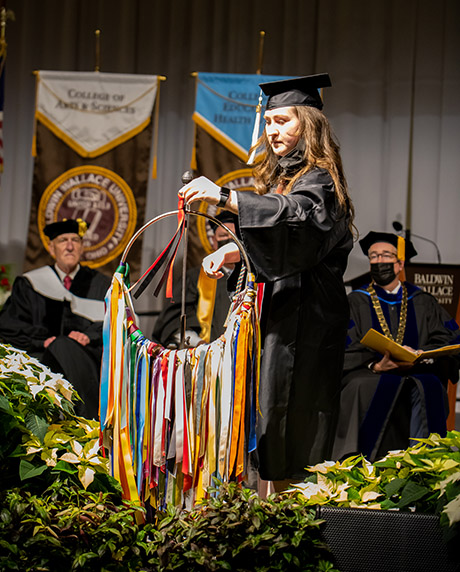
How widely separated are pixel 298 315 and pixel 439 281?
11.3ft

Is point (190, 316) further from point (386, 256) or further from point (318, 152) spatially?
point (318, 152)

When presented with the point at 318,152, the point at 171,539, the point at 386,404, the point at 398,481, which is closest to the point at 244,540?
the point at 171,539

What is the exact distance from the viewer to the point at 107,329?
2377 mm

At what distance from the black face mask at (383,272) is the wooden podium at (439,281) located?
1.38 ft

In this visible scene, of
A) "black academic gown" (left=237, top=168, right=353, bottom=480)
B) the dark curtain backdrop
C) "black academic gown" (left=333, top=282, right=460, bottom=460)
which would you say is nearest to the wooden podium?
"black academic gown" (left=333, top=282, right=460, bottom=460)

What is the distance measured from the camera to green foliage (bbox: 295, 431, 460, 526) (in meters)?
2.07

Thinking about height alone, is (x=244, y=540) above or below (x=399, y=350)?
below

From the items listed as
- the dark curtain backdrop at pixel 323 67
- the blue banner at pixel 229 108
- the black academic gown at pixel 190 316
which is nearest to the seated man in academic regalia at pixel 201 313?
the black academic gown at pixel 190 316

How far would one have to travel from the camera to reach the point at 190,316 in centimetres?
533

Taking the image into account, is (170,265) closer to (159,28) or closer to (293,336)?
(293,336)

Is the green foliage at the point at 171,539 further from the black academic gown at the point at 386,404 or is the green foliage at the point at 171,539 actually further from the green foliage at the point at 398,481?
the black academic gown at the point at 386,404

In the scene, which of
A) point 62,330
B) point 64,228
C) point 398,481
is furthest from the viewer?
point 64,228

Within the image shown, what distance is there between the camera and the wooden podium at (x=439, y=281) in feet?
18.4

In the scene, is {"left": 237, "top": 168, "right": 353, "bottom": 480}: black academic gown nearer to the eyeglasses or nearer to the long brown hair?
the long brown hair
